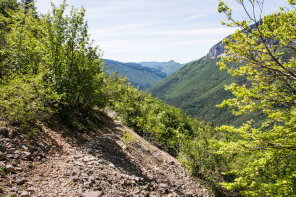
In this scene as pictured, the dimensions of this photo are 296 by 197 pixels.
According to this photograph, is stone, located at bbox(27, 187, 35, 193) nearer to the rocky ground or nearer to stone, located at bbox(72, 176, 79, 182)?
the rocky ground

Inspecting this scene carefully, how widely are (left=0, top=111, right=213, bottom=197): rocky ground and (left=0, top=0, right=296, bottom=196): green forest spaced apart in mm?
1042

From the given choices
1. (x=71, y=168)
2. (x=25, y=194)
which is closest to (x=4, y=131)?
(x=71, y=168)

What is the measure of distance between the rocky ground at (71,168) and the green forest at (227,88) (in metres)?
1.04

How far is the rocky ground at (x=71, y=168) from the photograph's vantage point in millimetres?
5410

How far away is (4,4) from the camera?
104 ft

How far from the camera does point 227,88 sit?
8469 millimetres

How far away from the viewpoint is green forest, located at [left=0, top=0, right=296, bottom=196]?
6.91 metres

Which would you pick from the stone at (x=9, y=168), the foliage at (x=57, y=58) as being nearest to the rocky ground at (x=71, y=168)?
the stone at (x=9, y=168)

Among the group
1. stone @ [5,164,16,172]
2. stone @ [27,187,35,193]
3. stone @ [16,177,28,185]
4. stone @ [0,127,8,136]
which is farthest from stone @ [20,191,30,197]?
stone @ [0,127,8,136]

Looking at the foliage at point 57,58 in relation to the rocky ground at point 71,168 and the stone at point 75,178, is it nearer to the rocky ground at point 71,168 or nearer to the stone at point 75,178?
the rocky ground at point 71,168

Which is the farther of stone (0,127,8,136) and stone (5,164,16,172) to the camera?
stone (0,127,8,136)

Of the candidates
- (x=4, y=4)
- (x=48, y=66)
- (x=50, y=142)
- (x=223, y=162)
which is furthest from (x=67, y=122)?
(x=4, y=4)

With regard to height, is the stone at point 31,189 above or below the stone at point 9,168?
below

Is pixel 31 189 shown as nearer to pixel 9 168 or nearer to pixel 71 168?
pixel 9 168
